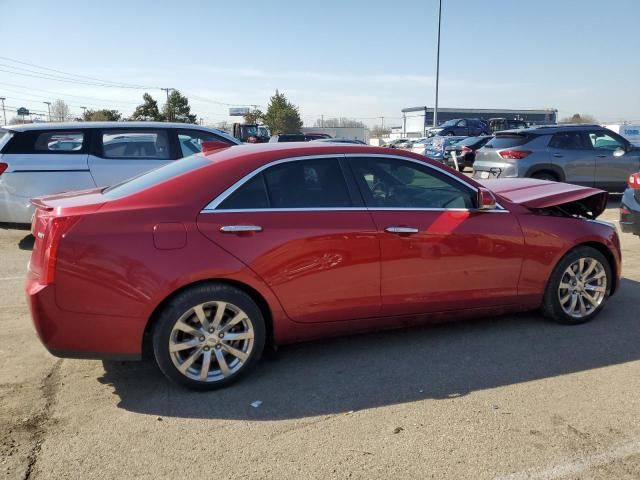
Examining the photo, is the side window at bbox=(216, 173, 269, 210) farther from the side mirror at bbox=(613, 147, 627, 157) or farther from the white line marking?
the side mirror at bbox=(613, 147, 627, 157)

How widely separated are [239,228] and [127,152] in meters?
4.99

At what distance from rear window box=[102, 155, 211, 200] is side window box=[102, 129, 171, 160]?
3.92 metres

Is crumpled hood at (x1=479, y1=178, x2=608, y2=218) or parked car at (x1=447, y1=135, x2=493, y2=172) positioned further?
parked car at (x1=447, y1=135, x2=493, y2=172)

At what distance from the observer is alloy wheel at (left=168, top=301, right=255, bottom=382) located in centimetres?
341

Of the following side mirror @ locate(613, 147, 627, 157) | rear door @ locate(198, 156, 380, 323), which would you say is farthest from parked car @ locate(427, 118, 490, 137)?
rear door @ locate(198, 156, 380, 323)

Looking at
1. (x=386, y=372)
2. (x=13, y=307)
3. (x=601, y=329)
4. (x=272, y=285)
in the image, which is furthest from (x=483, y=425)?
(x=13, y=307)

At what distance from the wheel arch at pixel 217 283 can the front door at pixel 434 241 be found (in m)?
0.84

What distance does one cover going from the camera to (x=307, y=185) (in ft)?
12.5

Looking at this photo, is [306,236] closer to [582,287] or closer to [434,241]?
[434,241]

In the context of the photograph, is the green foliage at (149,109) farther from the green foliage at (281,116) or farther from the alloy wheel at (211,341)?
the alloy wheel at (211,341)

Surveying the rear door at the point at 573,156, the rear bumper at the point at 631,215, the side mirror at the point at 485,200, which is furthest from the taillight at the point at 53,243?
the rear door at the point at 573,156

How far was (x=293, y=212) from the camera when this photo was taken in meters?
3.67

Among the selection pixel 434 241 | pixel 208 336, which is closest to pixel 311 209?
pixel 434 241

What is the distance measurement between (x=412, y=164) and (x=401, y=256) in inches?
29.0
